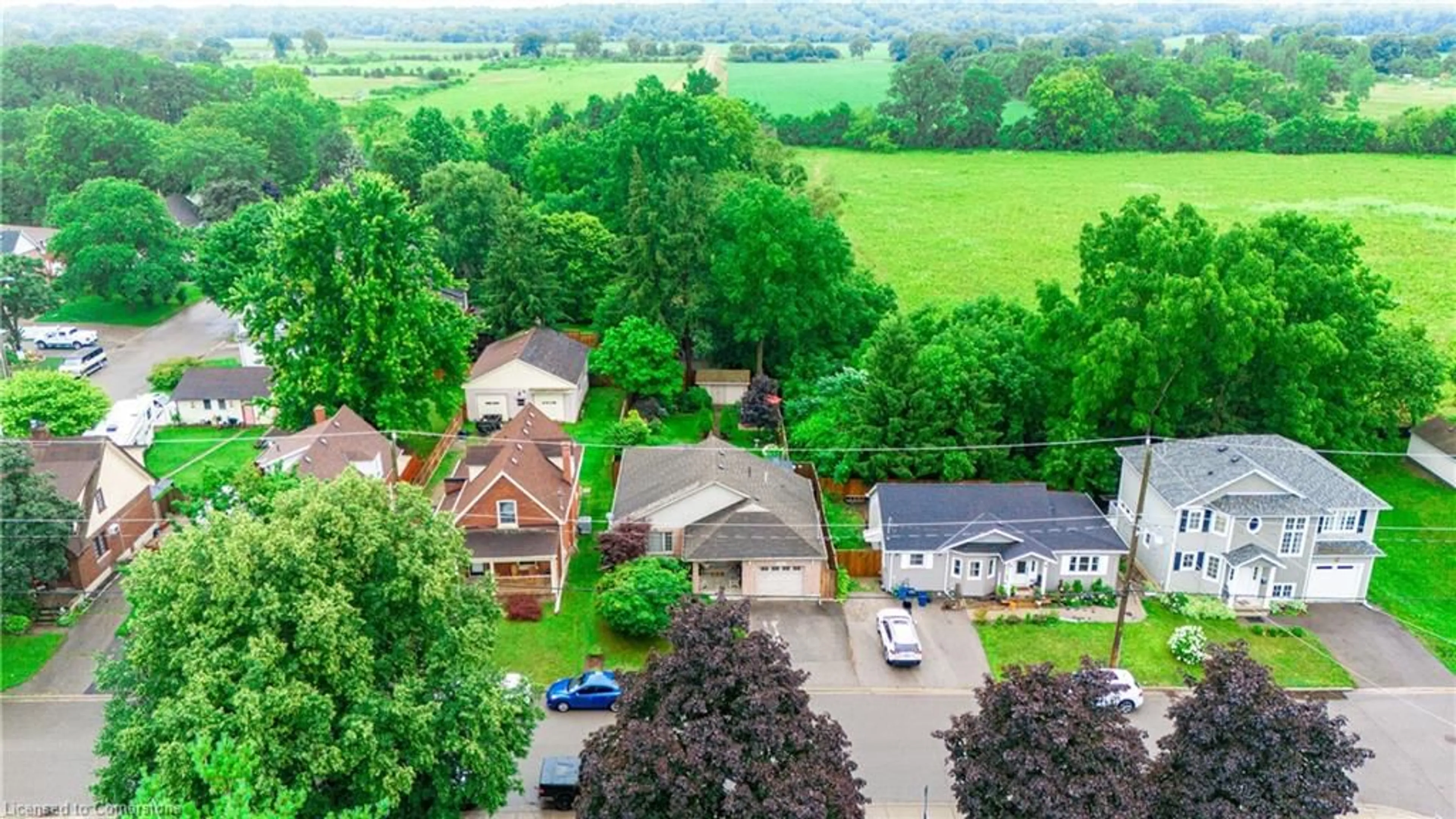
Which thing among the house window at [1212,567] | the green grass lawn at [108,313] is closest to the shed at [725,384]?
the house window at [1212,567]

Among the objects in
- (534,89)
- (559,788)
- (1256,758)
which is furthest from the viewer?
(534,89)

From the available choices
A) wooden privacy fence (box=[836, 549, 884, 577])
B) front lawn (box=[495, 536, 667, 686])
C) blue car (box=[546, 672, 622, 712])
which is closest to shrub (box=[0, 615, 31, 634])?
front lawn (box=[495, 536, 667, 686])

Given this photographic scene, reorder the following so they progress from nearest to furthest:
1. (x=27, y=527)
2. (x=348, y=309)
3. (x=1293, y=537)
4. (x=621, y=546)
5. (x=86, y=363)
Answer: (x=27, y=527)
(x=1293, y=537)
(x=621, y=546)
(x=348, y=309)
(x=86, y=363)

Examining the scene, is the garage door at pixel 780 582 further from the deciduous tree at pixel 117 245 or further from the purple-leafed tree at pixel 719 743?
the deciduous tree at pixel 117 245

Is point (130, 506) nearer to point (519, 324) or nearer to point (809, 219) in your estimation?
point (519, 324)

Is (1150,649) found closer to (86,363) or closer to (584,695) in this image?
(584,695)

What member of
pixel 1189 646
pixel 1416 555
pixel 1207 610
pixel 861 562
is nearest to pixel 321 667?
pixel 861 562
